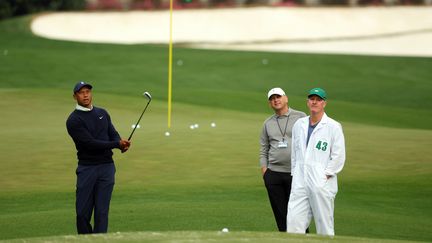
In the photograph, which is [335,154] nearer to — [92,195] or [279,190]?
[279,190]

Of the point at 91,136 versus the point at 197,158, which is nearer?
the point at 91,136

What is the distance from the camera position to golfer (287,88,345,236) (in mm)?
12398

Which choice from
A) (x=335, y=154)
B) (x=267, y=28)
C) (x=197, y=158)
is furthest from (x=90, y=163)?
(x=267, y=28)

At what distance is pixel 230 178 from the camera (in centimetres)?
1998

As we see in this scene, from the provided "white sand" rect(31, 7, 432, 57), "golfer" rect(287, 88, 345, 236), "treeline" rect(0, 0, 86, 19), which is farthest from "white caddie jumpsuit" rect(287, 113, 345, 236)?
"treeline" rect(0, 0, 86, 19)

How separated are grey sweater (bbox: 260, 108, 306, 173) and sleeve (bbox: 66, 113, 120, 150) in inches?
75.5

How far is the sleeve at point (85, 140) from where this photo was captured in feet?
43.7

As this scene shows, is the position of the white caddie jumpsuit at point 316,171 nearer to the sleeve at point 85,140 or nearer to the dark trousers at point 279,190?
the dark trousers at point 279,190

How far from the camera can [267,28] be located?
68938mm

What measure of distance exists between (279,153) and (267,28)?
5535 centimetres

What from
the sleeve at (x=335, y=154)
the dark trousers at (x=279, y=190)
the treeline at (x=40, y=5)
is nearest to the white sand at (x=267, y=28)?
the treeline at (x=40, y=5)

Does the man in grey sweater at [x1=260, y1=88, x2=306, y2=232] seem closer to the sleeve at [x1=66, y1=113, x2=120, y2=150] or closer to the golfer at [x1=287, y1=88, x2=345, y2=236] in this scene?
the golfer at [x1=287, y1=88, x2=345, y2=236]

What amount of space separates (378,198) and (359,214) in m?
1.80

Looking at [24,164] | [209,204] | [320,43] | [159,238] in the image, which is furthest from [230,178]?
[320,43]
